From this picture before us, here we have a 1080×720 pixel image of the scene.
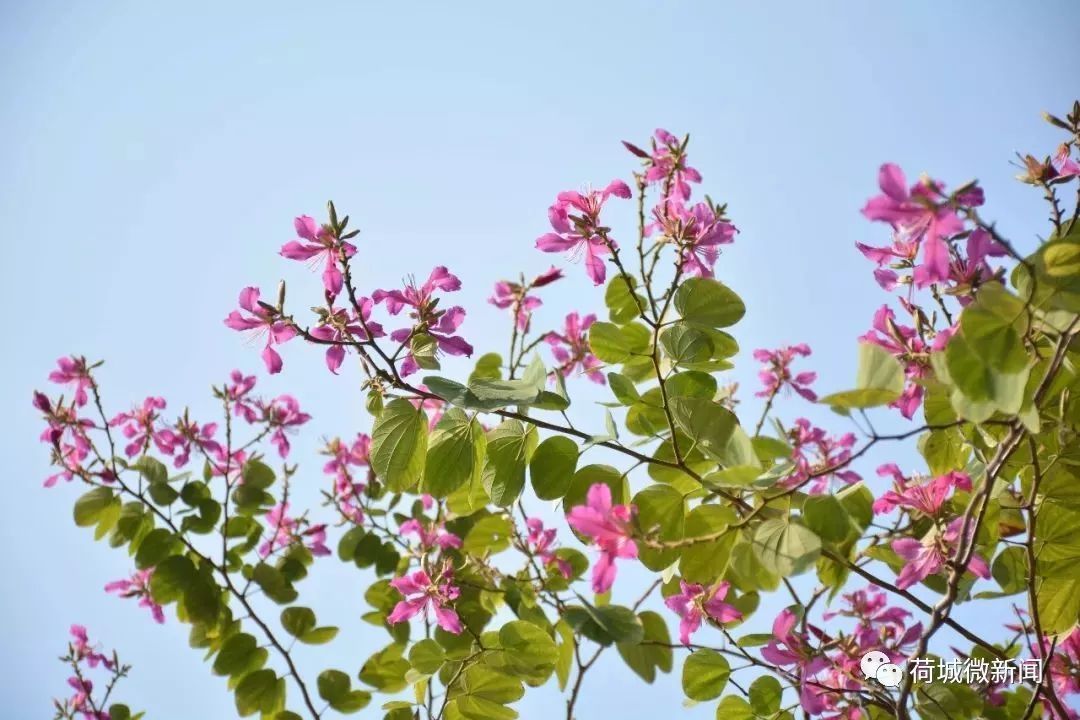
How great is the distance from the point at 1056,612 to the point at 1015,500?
291mm

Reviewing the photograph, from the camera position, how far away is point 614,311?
1771mm

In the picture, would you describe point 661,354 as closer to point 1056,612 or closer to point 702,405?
point 702,405

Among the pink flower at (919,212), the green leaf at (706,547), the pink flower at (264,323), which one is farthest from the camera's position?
the pink flower at (264,323)

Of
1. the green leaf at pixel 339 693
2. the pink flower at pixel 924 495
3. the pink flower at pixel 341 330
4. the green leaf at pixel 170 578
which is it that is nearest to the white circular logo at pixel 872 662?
the pink flower at pixel 924 495

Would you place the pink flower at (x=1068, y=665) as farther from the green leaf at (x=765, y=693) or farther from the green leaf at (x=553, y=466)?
the green leaf at (x=553, y=466)

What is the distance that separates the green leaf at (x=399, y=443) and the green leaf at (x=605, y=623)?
0.59m

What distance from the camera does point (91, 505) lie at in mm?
2715

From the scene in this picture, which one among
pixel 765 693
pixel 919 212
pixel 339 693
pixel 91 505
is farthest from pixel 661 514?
pixel 91 505

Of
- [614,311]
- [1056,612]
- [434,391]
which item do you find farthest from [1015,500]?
[434,391]

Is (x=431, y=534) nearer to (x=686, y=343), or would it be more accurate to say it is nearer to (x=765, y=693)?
(x=765, y=693)

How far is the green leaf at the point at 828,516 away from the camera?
50.7 inches

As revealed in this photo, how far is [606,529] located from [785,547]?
0.32m

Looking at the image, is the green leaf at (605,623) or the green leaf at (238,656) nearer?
the green leaf at (605,623)

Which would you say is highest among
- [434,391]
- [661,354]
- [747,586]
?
[661,354]
